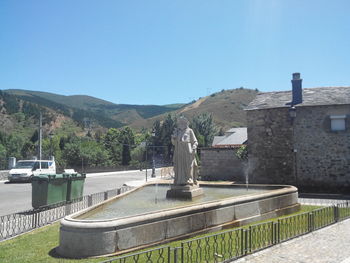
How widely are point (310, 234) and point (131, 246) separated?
5073 mm

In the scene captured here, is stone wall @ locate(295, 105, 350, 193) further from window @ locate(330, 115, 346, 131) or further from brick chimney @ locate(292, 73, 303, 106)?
brick chimney @ locate(292, 73, 303, 106)

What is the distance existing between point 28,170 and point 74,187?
11.9 metres

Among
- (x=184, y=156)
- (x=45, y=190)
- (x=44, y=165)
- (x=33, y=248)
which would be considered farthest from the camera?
(x=44, y=165)

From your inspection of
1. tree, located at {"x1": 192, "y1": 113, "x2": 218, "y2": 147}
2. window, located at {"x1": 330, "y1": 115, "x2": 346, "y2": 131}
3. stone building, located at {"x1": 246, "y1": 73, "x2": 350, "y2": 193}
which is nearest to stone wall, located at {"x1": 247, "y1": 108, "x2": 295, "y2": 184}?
stone building, located at {"x1": 246, "y1": 73, "x2": 350, "y2": 193}

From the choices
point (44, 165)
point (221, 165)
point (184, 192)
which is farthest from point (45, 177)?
point (44, 165)

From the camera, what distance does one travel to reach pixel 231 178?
2262cm

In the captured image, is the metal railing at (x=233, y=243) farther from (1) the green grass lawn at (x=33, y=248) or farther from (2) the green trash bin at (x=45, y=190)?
(2) the green trash bin at (x=45, y=190)

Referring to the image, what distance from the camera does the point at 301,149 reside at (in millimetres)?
19516

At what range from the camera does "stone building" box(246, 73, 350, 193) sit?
18.6 metres

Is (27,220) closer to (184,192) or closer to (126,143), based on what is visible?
(184,192)

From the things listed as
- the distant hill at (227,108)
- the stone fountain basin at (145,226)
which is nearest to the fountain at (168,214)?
the stone fountain basin at (145,226)

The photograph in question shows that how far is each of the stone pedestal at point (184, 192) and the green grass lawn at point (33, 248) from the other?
9.26 ft

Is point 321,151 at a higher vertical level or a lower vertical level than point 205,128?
lower

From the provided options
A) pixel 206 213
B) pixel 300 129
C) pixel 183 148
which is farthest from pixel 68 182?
pixel 300 129
